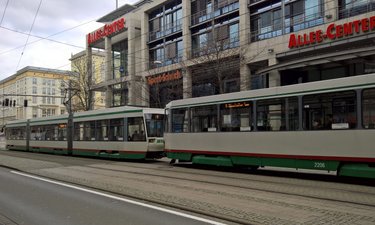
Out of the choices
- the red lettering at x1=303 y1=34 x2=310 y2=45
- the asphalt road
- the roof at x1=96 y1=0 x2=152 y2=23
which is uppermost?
the roof at x1=96 y1=0 x2=152 y2=23

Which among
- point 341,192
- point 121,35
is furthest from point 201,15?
point 341,192

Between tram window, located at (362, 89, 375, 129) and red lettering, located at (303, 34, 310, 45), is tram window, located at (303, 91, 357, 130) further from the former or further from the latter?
red lettering, located at (303, 34, 310, 45)

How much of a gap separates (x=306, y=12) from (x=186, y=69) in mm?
12067

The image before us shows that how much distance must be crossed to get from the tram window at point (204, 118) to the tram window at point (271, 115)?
229 centimetres

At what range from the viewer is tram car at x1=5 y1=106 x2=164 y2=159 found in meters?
20.7

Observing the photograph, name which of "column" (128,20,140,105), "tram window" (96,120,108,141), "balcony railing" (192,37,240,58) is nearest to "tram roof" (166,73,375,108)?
"tram window" (96,120,108,141)

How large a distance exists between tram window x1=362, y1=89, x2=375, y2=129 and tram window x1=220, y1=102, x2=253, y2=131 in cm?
408

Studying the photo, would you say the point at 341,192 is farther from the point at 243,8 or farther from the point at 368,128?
the point at 243,8

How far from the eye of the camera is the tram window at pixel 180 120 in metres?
17.4

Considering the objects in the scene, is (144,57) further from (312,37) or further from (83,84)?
(312,37)

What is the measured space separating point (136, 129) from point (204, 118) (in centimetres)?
564

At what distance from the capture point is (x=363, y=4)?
2453 centimetres

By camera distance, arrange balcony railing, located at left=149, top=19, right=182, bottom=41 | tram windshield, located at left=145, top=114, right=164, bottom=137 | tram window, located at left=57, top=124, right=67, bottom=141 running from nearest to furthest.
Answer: tram windshield, located at left=145, top=114, right=164, bottom=137 → tram window, located at left=57, top=124, right=67, bottom=141 → balcony railing, located at left=149, top=19, right=182, bottom=41

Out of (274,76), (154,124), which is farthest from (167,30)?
(154,124)
